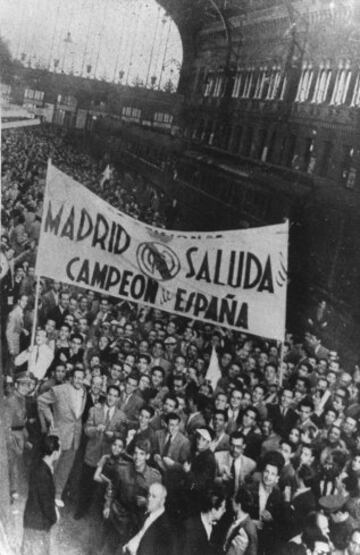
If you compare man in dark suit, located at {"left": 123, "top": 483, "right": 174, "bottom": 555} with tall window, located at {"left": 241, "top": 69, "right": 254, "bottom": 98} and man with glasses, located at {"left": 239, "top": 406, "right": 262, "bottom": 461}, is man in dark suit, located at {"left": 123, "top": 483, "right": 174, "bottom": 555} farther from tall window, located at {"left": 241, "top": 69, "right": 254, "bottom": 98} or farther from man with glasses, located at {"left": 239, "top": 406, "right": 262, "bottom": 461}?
tall window, located at {"left": 241, "top": 69, "right": 254, "bottom": 98}

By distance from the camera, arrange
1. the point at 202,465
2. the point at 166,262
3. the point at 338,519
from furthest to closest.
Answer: the point at 166,262 < the point at 202,465 < the point at 338,519

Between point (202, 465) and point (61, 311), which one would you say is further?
point (61, 311)

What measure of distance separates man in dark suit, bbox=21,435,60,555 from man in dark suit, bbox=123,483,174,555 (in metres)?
0.37

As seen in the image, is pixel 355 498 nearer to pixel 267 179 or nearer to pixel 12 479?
pixel 267 179

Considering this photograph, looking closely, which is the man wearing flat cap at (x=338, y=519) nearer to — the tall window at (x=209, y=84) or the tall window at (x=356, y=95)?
the tall window at (x=356, y=95)

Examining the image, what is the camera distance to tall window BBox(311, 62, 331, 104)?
2.72 meters

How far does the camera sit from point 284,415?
2.93 m

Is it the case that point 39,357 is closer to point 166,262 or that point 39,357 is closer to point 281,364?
point 166,262

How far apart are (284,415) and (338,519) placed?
0.41 m

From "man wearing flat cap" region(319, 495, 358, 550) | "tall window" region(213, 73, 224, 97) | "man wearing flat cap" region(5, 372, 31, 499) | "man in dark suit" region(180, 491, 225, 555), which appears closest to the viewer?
"man wearing flat cap" region(319, 495, 358, 550)

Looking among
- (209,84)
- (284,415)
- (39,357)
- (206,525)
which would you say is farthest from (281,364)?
(209,84)

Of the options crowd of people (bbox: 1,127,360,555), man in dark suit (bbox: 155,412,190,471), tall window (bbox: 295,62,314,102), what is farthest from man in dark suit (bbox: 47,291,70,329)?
tall window (bbox: 295,62,314,102)

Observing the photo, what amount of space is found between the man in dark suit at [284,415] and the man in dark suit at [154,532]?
1.70 ft

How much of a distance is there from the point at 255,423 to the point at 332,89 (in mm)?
1266
